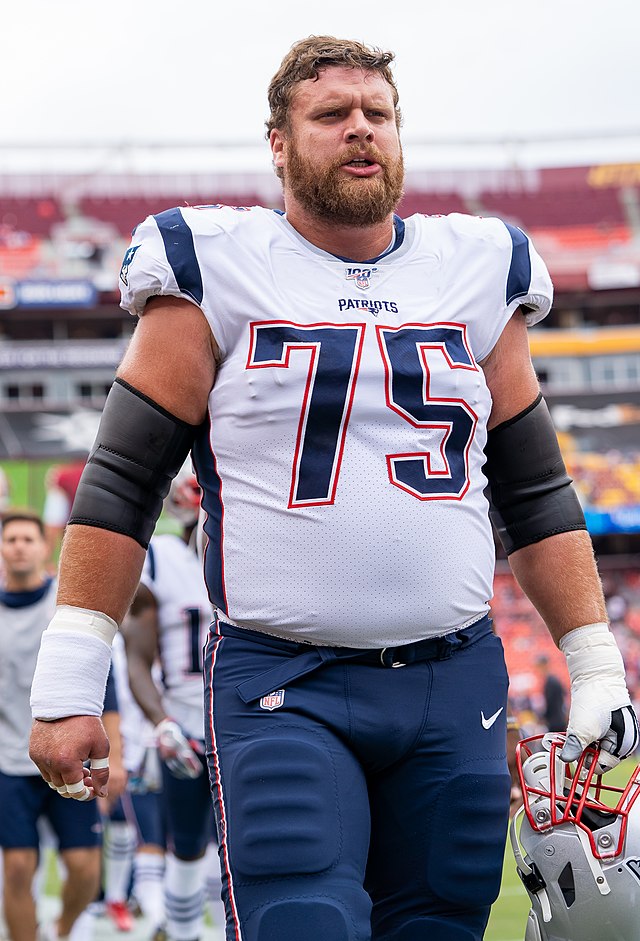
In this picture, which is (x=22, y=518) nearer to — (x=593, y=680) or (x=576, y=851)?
(x=593, y=680)

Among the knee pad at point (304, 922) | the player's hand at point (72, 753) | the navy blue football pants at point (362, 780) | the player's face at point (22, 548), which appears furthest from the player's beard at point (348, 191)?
the player's face at point (22, 548)

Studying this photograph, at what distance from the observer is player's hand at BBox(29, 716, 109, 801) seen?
7.24 ft

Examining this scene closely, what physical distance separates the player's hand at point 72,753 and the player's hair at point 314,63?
126 cm

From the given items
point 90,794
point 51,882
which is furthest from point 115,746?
point 51,882

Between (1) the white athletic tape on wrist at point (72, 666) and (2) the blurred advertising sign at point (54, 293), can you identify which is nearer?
(1) the white athletic tape on wrist at point (72, 666)

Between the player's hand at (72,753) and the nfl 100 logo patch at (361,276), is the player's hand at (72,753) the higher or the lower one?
the lower one

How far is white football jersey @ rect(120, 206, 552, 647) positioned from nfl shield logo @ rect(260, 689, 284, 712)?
11cm

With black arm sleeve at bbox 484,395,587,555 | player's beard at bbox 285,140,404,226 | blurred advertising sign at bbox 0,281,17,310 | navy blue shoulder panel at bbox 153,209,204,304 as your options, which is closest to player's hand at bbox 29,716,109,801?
navy blue shoulder panel at bbox 153,209,204,304

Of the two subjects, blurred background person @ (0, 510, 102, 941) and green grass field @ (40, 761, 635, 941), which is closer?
blurred background person @ (0, 510, 102, 941)

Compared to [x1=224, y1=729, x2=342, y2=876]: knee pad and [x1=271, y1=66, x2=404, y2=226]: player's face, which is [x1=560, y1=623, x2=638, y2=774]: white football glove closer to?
[x1=224, y1=729, x2=342, y2=876]: knee pad

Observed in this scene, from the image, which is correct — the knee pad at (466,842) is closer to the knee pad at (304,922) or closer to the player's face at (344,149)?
the knee pad at (304,922)

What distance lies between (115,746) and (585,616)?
9.44ft

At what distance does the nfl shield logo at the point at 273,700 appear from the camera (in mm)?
2256

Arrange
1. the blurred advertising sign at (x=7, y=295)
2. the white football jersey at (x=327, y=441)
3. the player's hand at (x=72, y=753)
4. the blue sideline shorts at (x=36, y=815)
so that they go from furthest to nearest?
1. the blurred advertising sign at (x=7, y=295)
2. the blue sideline shorts at (x=36, y=815)
3. the white football jersey at (x=327, y=441)
4. the player's hand at (x=72, y=753)
